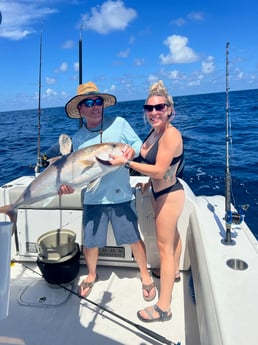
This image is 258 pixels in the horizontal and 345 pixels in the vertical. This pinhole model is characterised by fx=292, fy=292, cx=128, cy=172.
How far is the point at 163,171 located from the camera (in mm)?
2068

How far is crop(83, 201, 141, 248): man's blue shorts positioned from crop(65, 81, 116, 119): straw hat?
91 cm

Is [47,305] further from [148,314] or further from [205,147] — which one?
[205,147]

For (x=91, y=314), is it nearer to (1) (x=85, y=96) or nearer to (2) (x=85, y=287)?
(2) (x=85, y=287)

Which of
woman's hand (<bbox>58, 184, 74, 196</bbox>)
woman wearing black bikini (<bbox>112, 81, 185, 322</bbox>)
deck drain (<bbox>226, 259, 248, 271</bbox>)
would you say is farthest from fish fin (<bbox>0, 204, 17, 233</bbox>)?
deck drain (<bbox>226, 259, 248, 271</bbox>)

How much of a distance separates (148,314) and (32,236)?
146cm

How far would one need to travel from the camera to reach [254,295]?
61.1 inches

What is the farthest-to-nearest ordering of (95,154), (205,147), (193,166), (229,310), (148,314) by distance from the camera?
(205,147) → (193,166) → (148,314) → (95,154) → (229,310)

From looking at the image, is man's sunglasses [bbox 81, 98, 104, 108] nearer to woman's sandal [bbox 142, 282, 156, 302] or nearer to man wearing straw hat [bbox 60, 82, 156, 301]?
man wearing straw hat [bbox 60, 82, 156, 301]

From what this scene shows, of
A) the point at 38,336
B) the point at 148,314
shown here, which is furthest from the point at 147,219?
the point at 38,336

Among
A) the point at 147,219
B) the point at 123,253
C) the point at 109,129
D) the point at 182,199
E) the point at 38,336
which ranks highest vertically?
the point at 109,129

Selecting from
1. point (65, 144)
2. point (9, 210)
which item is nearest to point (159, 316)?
point (9, 210)

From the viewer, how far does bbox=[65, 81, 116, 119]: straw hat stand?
2.47m

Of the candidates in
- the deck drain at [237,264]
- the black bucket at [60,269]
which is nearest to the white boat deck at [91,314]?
the black bucket at [60,269]

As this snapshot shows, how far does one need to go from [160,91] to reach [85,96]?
65 cm
